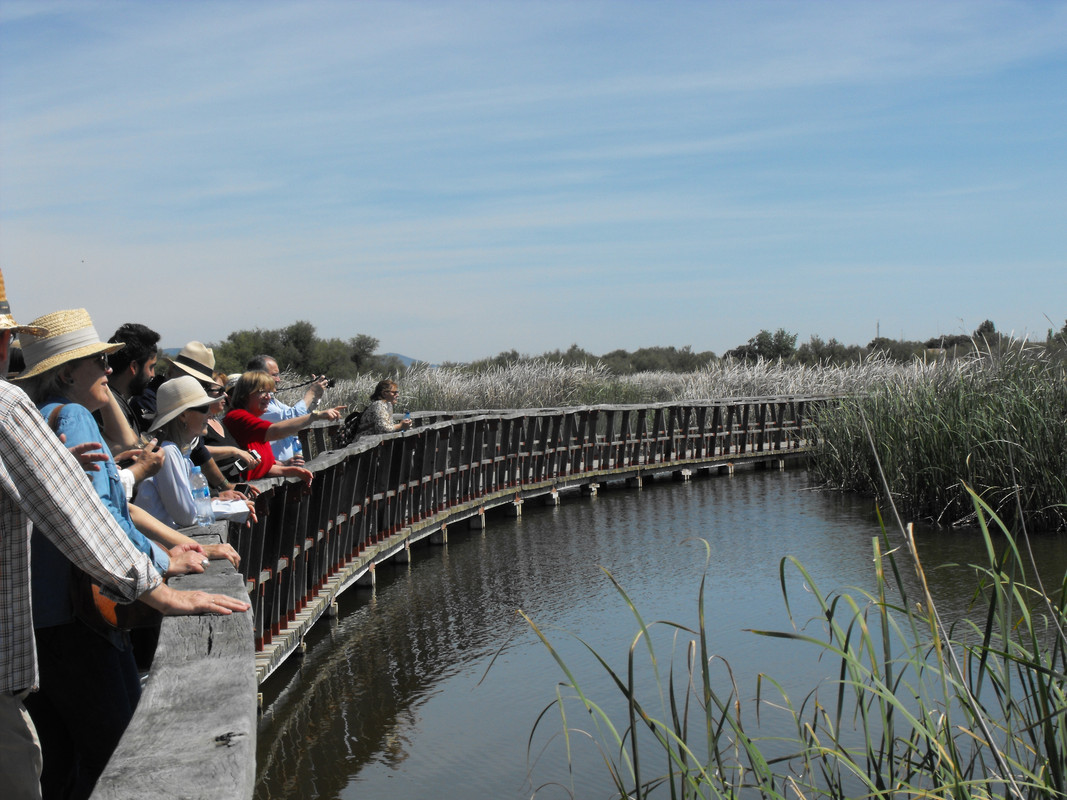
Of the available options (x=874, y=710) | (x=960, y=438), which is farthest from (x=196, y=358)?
(x=960, y=438)

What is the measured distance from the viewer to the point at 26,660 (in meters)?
2.36

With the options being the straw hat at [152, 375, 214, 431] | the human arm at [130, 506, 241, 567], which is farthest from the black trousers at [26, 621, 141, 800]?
the straw hat at [152, 375, 214, 431]

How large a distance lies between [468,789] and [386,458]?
5.59 meters

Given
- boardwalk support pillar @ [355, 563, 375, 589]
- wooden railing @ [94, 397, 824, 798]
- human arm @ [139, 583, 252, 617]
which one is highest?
human arm @ [139, 583, 252, 617]

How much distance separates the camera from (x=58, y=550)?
2764mm

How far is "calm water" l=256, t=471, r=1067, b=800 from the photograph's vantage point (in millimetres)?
5888

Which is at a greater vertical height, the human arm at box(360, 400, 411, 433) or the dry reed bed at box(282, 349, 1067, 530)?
the human arm at box(360, 400, 411, 433)

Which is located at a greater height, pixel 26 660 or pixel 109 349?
pixel 109 349

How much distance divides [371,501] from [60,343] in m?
7.52

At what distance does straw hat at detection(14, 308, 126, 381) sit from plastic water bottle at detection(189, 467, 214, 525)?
148cm

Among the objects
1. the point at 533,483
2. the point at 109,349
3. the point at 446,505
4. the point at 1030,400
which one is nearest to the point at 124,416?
the point at 109,349

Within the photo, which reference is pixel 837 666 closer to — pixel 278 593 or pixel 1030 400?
pixel 278 593

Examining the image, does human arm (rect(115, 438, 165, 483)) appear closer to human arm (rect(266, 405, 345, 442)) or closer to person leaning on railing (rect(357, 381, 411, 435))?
human arm (rect(266, 405, 345, 442))

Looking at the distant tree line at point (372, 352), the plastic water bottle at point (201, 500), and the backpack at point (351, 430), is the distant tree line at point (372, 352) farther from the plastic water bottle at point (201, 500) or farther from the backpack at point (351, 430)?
the plastic water bottle at point (201, 500)
